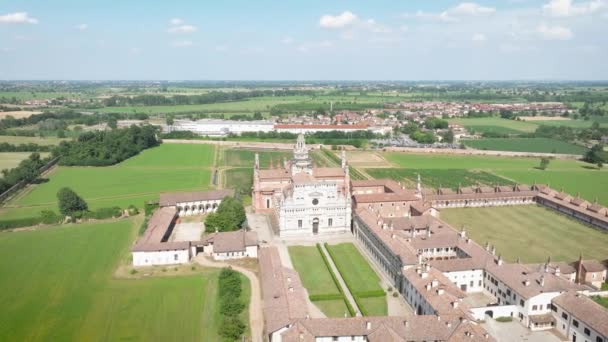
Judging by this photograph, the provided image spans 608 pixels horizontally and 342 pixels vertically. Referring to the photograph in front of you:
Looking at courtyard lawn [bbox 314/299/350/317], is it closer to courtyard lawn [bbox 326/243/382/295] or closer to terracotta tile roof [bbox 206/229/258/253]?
courtyard lawn [bbox 326/243/382/295]

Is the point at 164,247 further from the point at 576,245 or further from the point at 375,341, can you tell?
the point at 576,245

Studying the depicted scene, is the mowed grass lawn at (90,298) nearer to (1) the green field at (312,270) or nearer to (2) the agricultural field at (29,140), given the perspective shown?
(1) the green field at (312,270)

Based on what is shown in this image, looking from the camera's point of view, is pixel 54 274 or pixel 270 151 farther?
pixel 270 151

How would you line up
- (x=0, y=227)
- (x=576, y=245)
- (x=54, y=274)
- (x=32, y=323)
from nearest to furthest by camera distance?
(x=32, y=323)
(x=54, y=274)
(x=576, y=245)
(x=0, y=227)

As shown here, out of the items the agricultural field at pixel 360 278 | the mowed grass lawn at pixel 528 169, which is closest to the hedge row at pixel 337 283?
the agricultural field at pixel 360 278

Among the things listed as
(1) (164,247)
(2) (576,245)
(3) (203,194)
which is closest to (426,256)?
(2) (576,245)

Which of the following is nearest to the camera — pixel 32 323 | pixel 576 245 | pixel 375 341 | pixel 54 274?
pixel 375 341

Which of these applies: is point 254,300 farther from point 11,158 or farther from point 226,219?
point 11,158
